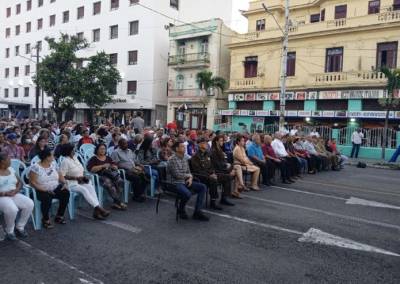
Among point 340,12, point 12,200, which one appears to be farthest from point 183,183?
point 340,12

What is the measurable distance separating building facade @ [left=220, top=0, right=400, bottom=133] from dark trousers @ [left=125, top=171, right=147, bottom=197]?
18.2 m

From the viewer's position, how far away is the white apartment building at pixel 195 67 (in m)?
30.0

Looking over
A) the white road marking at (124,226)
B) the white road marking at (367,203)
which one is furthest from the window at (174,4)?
the white road marking at (124,226)

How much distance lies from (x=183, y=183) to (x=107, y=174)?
1.53 m

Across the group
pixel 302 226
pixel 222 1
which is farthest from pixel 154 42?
pixel 302 226

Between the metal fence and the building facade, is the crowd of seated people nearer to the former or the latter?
the metal fence

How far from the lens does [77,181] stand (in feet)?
20.6

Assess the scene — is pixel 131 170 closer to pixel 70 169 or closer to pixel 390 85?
pixel 70 169

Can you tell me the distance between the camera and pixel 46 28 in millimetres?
44438

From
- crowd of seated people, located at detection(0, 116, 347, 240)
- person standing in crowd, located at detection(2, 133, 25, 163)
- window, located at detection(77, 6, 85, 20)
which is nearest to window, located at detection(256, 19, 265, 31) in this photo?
crowd of seated people, located at detection(0, 116, 347, 240)

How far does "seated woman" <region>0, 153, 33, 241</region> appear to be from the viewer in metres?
5.01

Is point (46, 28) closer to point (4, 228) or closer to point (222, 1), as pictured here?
point (222, 1)

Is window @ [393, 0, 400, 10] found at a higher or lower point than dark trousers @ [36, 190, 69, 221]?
higher

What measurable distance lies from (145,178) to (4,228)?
9.49 feet
